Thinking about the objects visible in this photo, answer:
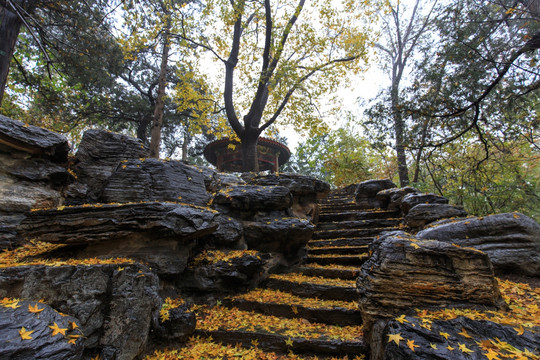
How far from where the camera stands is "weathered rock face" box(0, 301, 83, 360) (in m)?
1.83

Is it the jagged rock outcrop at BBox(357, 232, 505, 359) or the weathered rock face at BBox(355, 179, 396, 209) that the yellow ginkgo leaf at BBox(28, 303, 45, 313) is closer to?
the jagged rock outcrop at BBox(357, 232, 505, 359)

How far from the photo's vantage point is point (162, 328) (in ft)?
9.71

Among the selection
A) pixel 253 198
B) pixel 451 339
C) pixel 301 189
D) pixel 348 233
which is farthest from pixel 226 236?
pixel 451 339

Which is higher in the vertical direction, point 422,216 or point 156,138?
point 156,138

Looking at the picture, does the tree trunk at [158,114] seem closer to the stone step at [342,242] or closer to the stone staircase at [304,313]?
the stone step at [342,242]

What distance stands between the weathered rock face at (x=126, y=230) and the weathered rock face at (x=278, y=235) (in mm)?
1417

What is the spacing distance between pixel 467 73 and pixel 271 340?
229 inches

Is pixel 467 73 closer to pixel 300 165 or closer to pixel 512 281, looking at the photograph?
pixel 512 281

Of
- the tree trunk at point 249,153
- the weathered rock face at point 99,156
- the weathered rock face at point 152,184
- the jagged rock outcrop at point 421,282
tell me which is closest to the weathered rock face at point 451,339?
the jagged rock outcrop at point 421,282

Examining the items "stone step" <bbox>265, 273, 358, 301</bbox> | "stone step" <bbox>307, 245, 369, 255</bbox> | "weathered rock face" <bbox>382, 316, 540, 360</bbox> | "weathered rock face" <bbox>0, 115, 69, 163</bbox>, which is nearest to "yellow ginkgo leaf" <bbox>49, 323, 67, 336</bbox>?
"weathered rock face" <bbox>382, 316, 540, 360</bbox>

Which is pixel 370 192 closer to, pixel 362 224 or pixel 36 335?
pixel 362 224

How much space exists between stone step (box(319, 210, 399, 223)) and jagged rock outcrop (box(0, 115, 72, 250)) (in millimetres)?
6156

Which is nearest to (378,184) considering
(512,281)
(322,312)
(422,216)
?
(422,216)

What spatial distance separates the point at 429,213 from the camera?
5152mm
